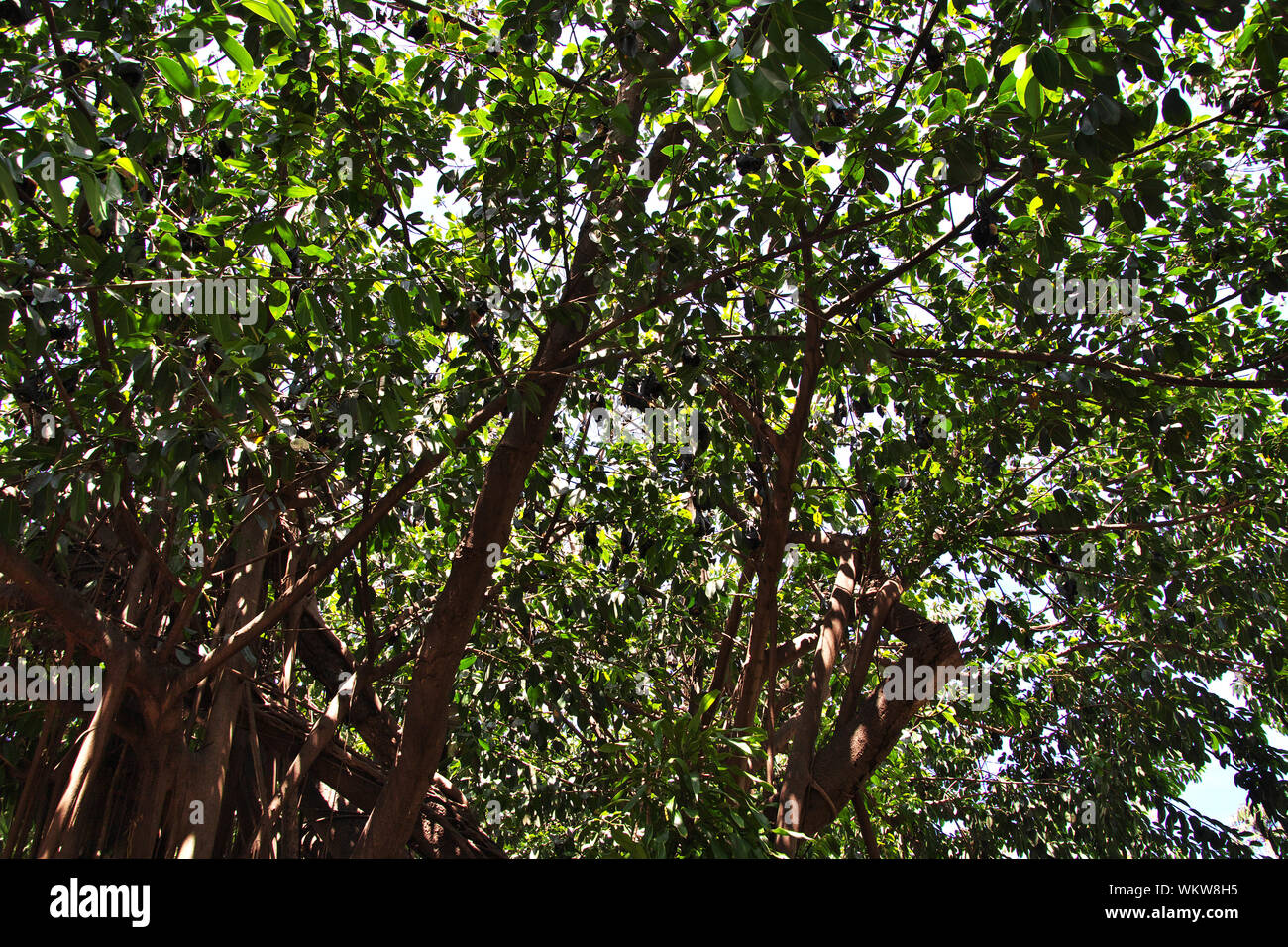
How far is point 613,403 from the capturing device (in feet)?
15.4

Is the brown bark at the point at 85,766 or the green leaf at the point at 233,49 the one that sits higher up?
the green leaf at the point at 233,49

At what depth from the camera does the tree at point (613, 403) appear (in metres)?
2.44

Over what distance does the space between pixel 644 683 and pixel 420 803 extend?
1.83 meters

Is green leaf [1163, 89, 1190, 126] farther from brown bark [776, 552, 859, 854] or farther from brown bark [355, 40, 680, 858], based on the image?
brown bark [776, 552, 859, 854]

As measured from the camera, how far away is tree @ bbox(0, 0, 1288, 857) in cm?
244

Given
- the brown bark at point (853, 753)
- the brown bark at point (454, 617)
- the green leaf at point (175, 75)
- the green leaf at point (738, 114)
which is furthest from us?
the brown bark at point (853, 753)

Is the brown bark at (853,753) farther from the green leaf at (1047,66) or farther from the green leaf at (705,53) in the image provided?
the green leaf at (705,53)

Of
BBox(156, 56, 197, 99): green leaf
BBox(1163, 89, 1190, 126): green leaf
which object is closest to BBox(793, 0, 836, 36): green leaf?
BBox(1163, 89, 1190, 126): green leaf

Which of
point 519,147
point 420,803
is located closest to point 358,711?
point 420,803

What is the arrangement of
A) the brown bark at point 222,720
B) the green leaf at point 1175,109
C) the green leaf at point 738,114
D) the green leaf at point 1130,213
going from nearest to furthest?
the green leaf at point 738,114
the green leaf at point 1175,109
the green leaf at point 1130,213
the brown bark at point 222,720

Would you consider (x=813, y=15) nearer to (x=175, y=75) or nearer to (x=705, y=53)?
(x=705, y=53)

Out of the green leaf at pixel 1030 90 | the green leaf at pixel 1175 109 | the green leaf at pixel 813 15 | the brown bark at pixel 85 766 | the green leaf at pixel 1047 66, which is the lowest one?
the brown bark at pixel 85 766

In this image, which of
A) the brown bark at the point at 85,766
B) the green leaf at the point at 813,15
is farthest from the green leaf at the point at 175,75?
the brown bark at the point at 85,766

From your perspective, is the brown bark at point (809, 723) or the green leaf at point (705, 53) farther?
the brown bark at point (809, 723)
